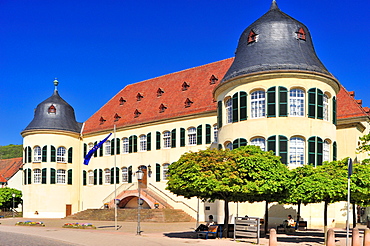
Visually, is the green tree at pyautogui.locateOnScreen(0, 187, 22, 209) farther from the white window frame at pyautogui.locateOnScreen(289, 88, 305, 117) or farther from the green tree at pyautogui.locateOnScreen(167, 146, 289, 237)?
the green tree at pyautogui.locateOnScreen(167, 146, 289, 237)

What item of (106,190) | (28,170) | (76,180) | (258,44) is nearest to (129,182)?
(106,190)

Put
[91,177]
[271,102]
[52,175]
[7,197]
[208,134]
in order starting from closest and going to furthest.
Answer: [271,102] < [208,134] < [52,175] < [91,177] < [7,197]

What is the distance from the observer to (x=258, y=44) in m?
30.9

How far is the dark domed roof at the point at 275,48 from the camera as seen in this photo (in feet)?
96.3

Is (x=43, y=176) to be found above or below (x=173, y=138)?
below

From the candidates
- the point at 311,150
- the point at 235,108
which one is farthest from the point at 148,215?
the point at 311,150

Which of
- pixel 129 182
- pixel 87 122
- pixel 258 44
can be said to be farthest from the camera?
pixel 87 122

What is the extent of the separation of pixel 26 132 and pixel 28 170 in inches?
159

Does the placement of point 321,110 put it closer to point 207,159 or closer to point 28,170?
point 207,159

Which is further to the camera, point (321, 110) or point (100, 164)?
point (100, 164)

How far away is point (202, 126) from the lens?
40344 millimetres

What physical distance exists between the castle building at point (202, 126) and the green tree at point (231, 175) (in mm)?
7225

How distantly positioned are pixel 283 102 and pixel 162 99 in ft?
65.1

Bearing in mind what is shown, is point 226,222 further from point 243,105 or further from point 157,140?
point 157,140
